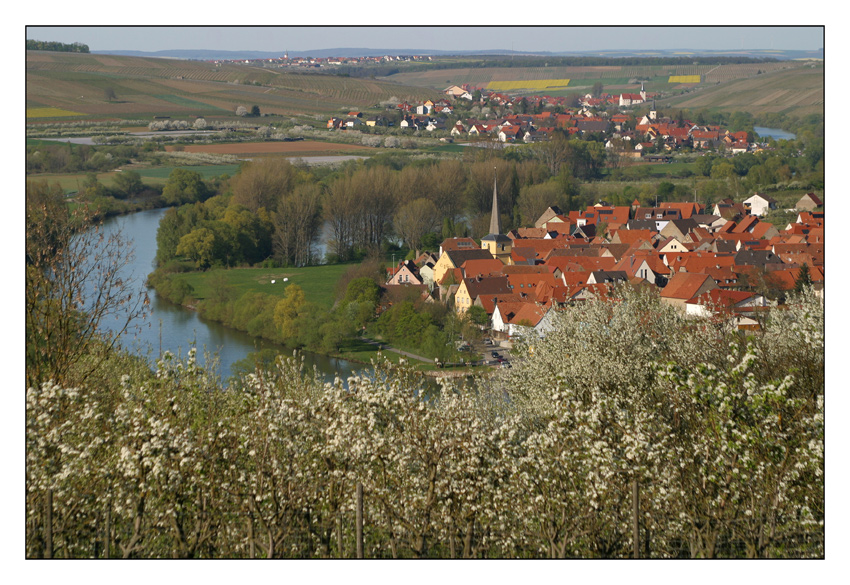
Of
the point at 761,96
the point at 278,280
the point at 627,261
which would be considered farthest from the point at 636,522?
the point at 761,96

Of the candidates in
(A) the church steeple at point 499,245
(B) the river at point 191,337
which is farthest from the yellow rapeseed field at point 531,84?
(B) the river at point 191,337

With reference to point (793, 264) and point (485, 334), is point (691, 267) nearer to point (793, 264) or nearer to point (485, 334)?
point (793, 264)

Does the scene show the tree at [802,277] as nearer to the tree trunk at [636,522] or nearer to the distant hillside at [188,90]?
the tree trunk at [636,522]

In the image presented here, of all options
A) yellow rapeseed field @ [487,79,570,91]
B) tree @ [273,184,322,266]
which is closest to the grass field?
tree @ [273,184,322,266]

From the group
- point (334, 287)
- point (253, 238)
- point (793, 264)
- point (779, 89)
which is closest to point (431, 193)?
point (253, 238)

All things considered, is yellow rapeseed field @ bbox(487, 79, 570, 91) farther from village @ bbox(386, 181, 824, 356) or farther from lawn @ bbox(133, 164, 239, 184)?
village @ bbox(386, 181, 824, 356)

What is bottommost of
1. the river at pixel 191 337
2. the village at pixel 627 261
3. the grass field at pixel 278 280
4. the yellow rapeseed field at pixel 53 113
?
the river at pixel 191 337
